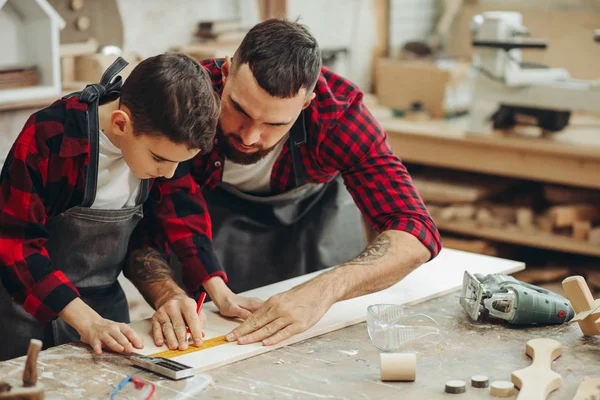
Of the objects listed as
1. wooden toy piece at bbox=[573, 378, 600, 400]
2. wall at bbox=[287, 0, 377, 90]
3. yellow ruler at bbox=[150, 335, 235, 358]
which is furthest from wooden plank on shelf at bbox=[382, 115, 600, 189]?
yellow ruler at bbox=[150, 335, 235, 358]

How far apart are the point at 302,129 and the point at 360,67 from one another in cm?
278

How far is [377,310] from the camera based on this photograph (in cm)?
190

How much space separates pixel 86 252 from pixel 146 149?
1.26ft

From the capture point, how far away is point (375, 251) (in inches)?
87.1

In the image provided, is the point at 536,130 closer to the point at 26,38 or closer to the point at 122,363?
the point at 26,38

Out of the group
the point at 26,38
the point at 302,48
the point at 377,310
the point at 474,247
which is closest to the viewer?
the point at 377,310

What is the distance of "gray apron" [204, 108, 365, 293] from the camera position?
263 cm

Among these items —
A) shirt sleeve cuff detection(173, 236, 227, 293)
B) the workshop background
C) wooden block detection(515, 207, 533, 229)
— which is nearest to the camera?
shirt sleeve cuff detection(173, 236, 227, 293)

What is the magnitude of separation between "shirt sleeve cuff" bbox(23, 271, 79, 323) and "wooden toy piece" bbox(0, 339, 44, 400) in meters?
0.35

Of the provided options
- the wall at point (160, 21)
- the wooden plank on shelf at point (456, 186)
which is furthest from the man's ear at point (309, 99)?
the wooden plank on shelf at point (456, 186)

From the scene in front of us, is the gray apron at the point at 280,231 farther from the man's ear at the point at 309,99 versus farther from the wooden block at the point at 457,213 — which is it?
the wooden block at the point at 457,213

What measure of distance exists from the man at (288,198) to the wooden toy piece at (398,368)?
0.28 m

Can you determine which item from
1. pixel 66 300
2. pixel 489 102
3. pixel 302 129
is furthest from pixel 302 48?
pixel 489 102

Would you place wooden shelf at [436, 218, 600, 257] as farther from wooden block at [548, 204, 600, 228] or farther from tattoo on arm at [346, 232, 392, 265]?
tattoo on arm at [346, 232, 392, 265]
